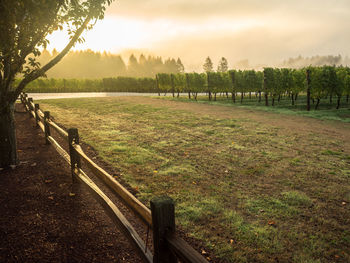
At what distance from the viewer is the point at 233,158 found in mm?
A: 8836

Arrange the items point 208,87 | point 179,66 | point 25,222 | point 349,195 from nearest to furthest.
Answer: point 25,222 → point 349,195 → point 208,87 → point 179,66

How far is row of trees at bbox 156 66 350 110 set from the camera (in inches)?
1127

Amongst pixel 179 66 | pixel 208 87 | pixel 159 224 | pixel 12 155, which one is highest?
pixel 179 66

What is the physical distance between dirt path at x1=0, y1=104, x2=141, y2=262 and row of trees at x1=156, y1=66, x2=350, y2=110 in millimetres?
26153

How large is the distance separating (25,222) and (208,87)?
1373 inches

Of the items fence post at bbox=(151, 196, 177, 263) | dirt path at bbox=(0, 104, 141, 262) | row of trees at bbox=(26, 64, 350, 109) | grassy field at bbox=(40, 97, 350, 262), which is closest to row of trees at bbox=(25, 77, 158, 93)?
row of trees at bbox=(26, 64, 350, 109)

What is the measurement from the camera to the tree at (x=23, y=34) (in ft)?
19.1

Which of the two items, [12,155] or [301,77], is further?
[301,77]

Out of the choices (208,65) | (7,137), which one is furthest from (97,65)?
(7,137)

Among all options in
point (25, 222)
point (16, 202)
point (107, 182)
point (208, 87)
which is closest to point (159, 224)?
point (107, 182)

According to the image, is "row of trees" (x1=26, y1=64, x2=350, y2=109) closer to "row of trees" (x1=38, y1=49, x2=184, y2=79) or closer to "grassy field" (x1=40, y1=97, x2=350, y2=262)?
"grassy field" (x1=40, y1=97, x2=350, y2=262)

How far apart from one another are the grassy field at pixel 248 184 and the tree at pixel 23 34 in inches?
124

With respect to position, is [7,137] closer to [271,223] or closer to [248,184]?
[248,184]

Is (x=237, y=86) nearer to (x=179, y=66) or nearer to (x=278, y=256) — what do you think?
(x=278, y=256)
